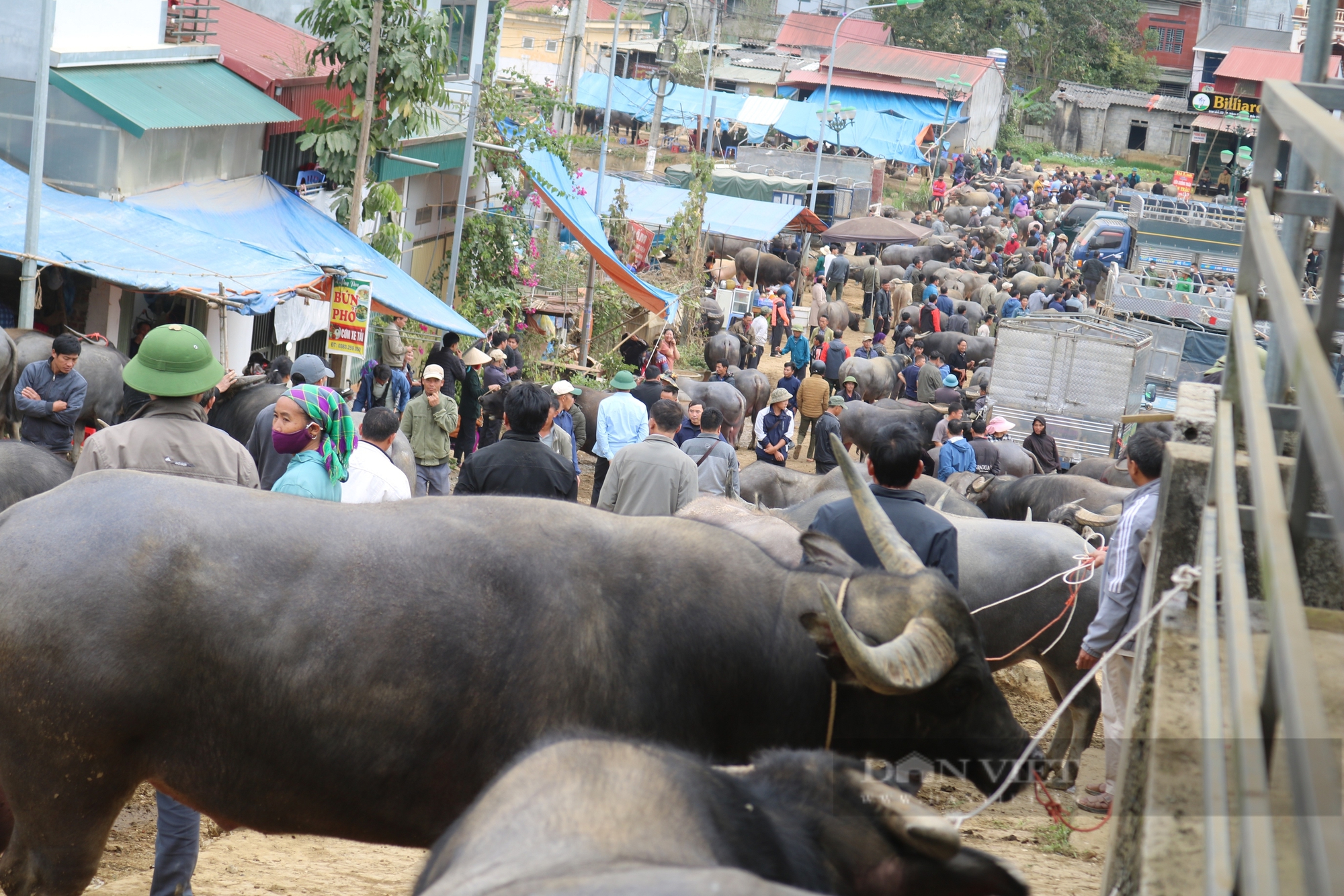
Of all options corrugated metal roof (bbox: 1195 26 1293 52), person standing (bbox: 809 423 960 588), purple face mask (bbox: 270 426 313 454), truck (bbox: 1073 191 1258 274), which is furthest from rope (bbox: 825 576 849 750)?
corrugated metal roof (bbox: 1195 26 1293 52)

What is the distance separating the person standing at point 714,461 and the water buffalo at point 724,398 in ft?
22.1

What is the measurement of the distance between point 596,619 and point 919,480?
7.24 m

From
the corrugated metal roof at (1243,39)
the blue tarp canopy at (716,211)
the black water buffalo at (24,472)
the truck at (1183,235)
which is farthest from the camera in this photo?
the corrugated metal roof at (1243,39)

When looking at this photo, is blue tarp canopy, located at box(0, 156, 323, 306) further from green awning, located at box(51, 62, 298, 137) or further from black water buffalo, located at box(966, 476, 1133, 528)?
black water buffalo, located at box(966, 476, 1133, 528)

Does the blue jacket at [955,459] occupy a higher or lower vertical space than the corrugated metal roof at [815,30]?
lower

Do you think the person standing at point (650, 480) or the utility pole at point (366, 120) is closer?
the person standing at point (650, 480)

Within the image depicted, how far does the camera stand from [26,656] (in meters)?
3.54

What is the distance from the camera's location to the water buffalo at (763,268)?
31.6 metres

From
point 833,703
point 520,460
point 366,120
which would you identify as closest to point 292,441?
point 520,460

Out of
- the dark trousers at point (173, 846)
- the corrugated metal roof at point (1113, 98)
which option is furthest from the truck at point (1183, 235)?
the corrugated metal roof at point (1113, 98)

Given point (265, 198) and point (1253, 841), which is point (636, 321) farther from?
point (1253, 841)

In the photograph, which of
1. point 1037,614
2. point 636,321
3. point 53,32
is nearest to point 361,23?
point 53,32

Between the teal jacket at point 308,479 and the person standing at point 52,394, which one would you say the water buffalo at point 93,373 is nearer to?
the person standing at point 52,394

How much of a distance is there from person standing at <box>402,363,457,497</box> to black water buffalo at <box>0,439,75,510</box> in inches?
150
